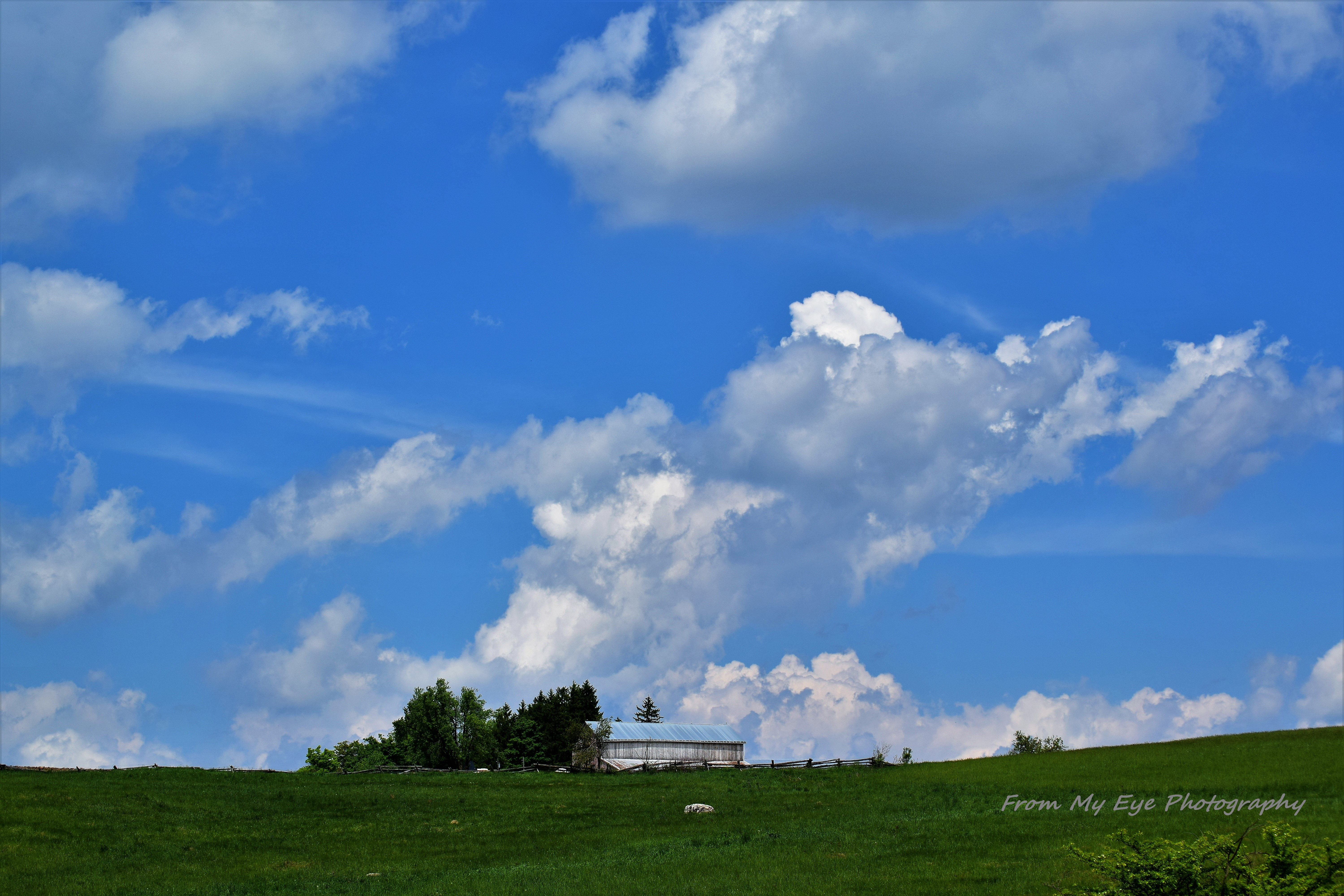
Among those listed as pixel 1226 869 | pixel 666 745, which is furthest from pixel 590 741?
pixel 1226 869

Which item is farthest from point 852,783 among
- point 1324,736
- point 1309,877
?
point 1309,877

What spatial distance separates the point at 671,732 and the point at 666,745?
9.67ft

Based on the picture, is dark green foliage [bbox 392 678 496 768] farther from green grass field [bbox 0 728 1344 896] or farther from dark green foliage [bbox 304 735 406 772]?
green grass field [bbox 0 728 1344 896]

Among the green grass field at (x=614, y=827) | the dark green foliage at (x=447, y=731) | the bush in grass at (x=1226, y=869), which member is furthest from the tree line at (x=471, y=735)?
the bush in grass at (x=1226, y=869)

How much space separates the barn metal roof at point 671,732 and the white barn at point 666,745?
63 millimetres

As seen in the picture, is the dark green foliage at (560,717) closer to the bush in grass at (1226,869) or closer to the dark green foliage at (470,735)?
the dark green foliage at (470,735)

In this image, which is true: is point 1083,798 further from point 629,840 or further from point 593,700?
point 593,700

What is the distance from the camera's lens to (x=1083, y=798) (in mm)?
42969

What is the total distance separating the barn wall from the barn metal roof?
291 mm

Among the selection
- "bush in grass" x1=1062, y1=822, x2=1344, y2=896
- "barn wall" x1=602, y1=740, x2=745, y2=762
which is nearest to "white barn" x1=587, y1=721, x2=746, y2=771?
"barn wall" x1=602, y1=740, x2=745, y2=762

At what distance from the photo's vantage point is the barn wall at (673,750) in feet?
311

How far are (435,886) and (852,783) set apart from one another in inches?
1340

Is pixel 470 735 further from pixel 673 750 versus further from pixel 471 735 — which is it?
pixel 673 750

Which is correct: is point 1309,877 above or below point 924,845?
above
